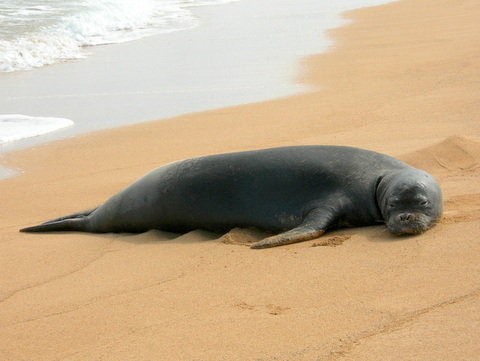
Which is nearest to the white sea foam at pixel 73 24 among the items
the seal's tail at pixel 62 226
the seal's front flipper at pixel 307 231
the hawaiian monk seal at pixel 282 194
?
the seal's tail at pixel 62 226

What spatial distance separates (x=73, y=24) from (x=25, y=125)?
29.4 ft

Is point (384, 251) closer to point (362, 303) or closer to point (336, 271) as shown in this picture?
point (336, 271)

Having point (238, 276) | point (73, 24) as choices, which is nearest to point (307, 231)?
point (238, 276)

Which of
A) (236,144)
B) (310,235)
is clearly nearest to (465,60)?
(236,144)

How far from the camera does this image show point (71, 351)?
359 cm

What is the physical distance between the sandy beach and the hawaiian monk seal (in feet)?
0.45

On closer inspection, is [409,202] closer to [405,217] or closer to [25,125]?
[405,217]

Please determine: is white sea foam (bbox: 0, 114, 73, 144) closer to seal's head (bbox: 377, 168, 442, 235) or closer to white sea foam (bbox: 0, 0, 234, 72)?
white sea foam (bbox: 0, 0, 234, 72)

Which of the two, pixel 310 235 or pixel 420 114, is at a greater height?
pixel 310 235

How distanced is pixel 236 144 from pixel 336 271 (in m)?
4.26

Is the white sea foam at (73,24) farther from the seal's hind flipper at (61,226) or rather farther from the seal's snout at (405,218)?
the seal's snout at (405,218)

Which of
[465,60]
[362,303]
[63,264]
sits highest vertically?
[362,303]

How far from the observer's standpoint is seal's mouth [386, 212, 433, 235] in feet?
15.2

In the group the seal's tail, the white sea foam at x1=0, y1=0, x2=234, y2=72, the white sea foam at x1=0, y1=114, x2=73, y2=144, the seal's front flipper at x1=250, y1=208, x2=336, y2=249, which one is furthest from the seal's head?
the white sea foam at x1=0, y1=0, x2=234, y2=72
